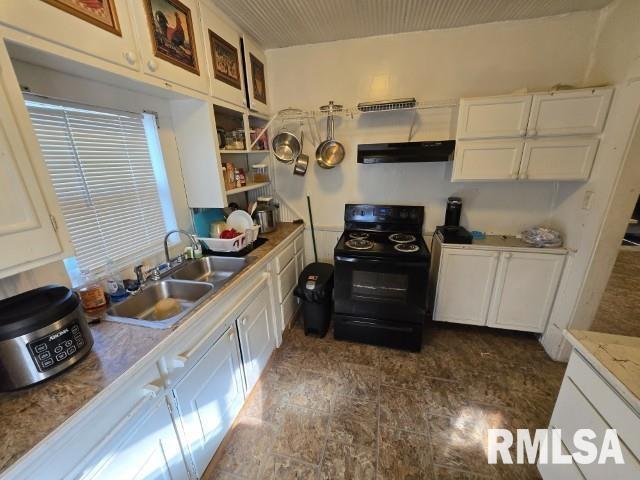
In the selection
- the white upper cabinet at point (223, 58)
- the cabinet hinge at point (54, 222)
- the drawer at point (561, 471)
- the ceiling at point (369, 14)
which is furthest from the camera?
the ceiling at point (369, 14)

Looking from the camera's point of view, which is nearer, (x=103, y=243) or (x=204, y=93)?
(x=103, y=243)

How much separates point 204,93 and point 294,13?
0.88 meters

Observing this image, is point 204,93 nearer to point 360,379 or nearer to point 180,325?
point 180,325

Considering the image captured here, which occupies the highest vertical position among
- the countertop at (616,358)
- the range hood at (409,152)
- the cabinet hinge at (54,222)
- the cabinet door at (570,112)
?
the cabinet door at (570,112)

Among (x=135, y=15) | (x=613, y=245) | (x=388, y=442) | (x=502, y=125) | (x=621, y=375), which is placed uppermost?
(x=135, y=15)

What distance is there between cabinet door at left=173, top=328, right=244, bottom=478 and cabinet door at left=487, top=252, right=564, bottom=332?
80.9 inches

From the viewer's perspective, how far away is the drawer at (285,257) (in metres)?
2.01

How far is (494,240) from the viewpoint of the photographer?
2.14m

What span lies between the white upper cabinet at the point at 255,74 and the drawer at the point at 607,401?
2.42 metres

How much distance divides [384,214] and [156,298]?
1.93 metres

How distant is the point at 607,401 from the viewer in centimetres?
86

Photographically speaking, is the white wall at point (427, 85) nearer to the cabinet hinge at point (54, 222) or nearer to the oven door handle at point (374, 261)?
the oven door handle at point (374, 261)

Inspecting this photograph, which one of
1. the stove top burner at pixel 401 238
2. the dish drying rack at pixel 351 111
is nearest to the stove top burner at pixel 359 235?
the stove top burner at pixel 401 238

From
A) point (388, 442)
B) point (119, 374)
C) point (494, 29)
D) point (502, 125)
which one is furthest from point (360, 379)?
point (494, 29)
